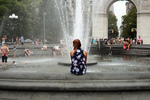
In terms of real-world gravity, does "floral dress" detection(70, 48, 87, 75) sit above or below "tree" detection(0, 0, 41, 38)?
below

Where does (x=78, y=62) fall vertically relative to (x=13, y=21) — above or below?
below

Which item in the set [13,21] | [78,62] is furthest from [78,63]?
[13,21]

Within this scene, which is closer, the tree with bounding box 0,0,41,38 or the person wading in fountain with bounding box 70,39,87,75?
the person wading in fountain with bounding box 70,39,87,75

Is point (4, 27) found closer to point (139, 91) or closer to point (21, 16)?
point (21, 16)

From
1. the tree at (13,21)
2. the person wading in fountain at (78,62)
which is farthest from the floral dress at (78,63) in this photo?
the tree at (13,21)

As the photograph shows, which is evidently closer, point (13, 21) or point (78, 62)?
point (78, 62)

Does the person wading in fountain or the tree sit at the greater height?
the tree

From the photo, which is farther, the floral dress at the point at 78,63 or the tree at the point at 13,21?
the tree at the point at 13,21

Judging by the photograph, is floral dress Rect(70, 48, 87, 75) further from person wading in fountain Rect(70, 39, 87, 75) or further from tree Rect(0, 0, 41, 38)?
tree Rect(0, 0, 41, 38)

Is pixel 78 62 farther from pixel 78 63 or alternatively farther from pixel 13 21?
pixel 13 21

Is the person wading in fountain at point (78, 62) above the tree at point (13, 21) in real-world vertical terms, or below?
below

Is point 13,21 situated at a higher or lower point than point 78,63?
higher

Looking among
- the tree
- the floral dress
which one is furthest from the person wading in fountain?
the tree

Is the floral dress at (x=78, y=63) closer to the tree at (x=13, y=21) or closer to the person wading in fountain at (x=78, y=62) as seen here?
the person wading in fountain at (x=78, y=62)
